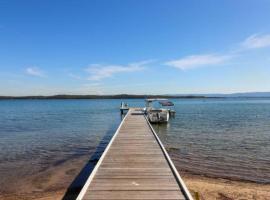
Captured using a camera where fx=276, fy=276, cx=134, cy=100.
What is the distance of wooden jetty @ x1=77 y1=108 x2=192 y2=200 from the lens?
6145mm

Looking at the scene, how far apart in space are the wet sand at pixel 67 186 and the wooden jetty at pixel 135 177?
1703mm

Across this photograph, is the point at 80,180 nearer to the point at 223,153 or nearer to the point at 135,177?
the point at 135,177

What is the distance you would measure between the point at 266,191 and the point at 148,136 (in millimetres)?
6351

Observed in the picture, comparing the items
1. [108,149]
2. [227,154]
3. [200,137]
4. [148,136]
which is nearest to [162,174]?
[108,149]

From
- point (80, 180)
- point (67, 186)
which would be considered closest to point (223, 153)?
point (80, 180)

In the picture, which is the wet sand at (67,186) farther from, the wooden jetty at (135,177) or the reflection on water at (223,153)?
the wooden jetty at (135,177)

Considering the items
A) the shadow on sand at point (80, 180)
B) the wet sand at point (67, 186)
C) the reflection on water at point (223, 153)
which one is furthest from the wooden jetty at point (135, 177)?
the reflection on water at point (223, 153)

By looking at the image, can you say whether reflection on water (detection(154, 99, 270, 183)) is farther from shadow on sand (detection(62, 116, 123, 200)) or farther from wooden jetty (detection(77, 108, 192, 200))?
shadow on sand (detection(62, 116, 123, 200))

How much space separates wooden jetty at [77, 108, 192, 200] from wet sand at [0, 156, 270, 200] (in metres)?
1.70

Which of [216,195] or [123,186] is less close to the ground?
[123,186]

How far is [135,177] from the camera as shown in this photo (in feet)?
24.2

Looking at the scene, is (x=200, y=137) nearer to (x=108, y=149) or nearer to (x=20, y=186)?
(x=108, y=149)

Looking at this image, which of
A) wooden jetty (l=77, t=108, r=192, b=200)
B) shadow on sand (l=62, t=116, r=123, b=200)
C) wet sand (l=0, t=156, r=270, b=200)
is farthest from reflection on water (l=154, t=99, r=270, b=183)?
shadow on sand (l=62, t=116, r=123, b=200)

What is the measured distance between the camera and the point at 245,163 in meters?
13.2
